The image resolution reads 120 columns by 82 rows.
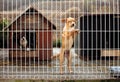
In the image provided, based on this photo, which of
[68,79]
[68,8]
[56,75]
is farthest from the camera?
[68,8]

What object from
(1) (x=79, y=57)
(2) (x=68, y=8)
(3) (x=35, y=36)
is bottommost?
(1) (x=79, y=57)

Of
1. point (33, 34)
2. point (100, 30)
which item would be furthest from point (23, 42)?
point (100, 30)

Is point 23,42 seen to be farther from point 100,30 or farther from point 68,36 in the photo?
point 68,36

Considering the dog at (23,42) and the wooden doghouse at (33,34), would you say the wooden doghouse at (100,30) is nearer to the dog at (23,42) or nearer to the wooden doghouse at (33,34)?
the wooden doghouse at (33,34)

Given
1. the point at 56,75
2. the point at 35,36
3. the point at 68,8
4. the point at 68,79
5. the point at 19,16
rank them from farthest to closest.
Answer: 1. the point at 35,36
2. the point at 19,16
3. the point at 68,8
4. the point at 56,75
5. the point at 68,79

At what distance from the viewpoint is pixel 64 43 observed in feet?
24.6

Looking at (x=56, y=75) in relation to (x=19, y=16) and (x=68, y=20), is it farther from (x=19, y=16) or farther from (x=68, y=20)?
(x=19, y=16)

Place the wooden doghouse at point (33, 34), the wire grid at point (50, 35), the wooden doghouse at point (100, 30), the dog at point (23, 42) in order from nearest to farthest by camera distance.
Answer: the wire grid at point (50, 35) → the wooden doghouse at point (100, 30) → the wooden doghouse at point (33, 34) → the dog at point (23, 42)

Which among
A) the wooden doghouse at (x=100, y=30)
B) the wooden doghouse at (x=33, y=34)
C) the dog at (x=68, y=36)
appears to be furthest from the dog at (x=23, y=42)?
the dog at (x=68, y=36)

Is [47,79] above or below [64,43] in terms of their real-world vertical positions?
below

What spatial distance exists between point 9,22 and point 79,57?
2.91 m

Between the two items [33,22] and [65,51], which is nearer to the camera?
[65,51]

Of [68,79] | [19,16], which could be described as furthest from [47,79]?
[19,16]

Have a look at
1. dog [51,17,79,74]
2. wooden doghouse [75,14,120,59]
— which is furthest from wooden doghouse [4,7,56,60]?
dog [51,17,79,74]
